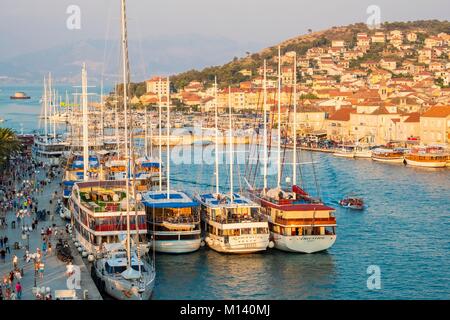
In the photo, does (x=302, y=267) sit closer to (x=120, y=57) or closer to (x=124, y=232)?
(x=124, y=232)

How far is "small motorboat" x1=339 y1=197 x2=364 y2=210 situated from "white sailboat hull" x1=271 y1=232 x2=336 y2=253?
898 centimetres

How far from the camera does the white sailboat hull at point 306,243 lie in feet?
76.1

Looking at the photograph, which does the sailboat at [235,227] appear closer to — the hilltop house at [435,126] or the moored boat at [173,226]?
the moored boat at [173,226]

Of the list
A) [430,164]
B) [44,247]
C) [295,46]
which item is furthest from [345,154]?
[295,46]

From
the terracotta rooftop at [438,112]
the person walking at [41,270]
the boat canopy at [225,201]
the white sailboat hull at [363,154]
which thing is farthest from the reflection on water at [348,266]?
the terracotta rooftop at [438,112]

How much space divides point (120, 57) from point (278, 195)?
6906 mm

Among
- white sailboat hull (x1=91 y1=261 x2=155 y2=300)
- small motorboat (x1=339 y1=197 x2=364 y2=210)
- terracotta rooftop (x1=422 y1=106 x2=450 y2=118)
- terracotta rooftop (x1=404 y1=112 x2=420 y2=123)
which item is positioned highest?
terracotta rooftop (x1=422 y1=106 x2=450 y2=118)

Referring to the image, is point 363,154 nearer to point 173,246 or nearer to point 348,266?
point 348,266

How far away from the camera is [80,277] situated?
59.9 ft

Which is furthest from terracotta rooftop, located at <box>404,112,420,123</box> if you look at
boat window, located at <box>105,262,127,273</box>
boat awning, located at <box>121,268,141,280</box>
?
boat awning, located at <box>121,268,141,280</box>

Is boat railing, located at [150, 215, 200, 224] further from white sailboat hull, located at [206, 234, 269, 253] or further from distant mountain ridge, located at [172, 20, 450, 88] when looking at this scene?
distant mountain ridge, located at [172, 20, 450, 88]

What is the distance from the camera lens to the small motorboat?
32094 mm

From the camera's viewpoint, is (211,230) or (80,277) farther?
(211,230)
